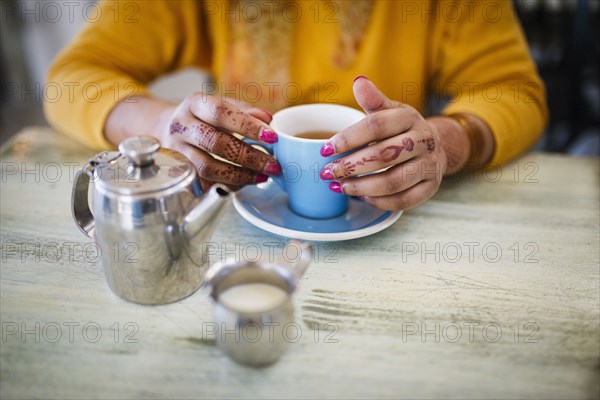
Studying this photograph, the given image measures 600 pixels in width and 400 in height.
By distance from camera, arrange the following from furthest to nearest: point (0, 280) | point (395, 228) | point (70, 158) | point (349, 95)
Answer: point (349, 95) < point (70, 158) < point (395, 228) < point (0, 280)

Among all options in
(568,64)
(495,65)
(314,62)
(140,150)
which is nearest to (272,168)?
(140,150)

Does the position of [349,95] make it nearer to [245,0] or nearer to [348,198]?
[245,0]

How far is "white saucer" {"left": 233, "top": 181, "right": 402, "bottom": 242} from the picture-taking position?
74 centimetres

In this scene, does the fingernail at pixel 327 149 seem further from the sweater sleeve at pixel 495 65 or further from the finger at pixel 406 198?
the sweater sleeve at pixel 495 65

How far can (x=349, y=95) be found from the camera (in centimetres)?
115

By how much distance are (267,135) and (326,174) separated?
99mm

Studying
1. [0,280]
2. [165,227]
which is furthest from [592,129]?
[0,280]

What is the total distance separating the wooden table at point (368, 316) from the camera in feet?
1.81

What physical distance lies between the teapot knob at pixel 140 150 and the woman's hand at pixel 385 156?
0.24 meters

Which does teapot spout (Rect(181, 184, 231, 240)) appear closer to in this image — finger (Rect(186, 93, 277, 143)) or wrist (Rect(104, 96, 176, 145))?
finger (Rect(186, 93, 277, 143))

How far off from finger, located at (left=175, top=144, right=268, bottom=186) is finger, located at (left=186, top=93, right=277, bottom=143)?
2.0 inches

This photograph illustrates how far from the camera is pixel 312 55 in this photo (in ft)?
3.73

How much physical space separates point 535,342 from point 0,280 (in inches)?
26.1

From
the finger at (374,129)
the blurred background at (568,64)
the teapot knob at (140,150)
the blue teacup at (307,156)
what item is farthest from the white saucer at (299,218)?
the blurred background at (568,64)
